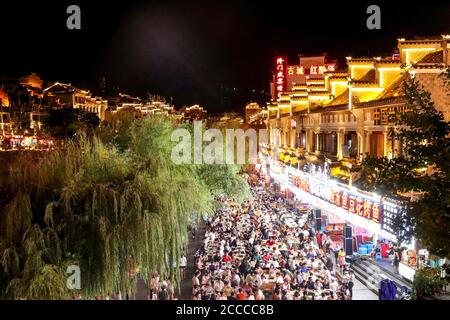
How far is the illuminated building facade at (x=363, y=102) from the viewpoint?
15.1 metres

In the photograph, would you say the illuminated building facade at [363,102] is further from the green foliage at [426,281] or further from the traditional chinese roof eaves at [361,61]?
the green foliage at [426,281]

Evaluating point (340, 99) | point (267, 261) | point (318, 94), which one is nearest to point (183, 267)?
point (267, 261)

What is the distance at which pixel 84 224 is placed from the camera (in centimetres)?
1109

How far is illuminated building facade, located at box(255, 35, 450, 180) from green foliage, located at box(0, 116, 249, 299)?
6563mm

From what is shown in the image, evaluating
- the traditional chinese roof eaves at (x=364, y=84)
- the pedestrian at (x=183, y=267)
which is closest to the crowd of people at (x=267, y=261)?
the pedestrian at (x=183, y=267)

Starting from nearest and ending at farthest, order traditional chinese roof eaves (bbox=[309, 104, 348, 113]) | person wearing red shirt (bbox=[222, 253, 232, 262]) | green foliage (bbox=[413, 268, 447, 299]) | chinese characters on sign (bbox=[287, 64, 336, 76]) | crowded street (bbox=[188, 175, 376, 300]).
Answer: green foliage (bbox=[413, 268, 447, 299])
crowded street (bbox=[188, 175, 376, 300])
person wearing red shirt (bbox=[222, 253, 232, 262])
traditional chinese roof eaves (bbox=[309, 104, 348, 113])
chinese characters on sign (bbox=[287, 64, 336, 76])

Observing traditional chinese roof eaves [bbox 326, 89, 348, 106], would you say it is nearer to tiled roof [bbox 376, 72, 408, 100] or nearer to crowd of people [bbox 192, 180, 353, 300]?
tiled roof [bbox 376, 72, 408, 100]

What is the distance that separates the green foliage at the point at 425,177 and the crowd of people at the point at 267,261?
304 inches

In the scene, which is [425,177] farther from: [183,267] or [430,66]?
[183,267]

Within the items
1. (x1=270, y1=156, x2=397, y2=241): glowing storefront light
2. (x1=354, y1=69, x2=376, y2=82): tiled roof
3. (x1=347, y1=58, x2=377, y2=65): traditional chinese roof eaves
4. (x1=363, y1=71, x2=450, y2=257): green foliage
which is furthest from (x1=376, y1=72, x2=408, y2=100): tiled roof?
(x1=363, y1=71, x2=450, y2=257): green foliage

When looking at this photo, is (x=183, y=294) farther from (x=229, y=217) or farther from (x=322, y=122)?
(x=322, y=122)

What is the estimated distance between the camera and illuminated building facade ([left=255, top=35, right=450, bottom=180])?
15062mm

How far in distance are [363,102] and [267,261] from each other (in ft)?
27.5

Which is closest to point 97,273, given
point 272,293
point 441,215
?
point 272,293
